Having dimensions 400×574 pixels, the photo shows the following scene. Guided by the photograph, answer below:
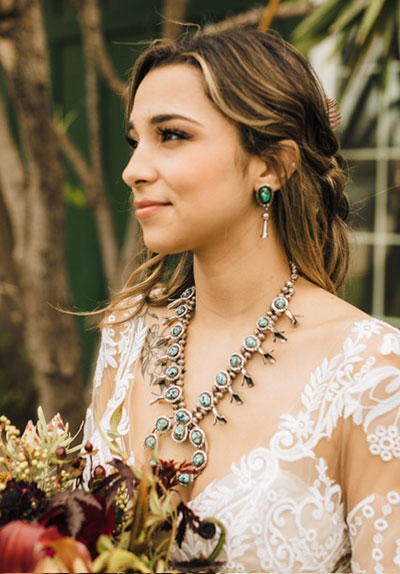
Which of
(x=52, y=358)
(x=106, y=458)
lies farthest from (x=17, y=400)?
(x=106, y=458)

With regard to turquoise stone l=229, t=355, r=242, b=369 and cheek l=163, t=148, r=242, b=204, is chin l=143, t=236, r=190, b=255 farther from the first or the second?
turquoise stone l=229, t=355, r=242, b=369

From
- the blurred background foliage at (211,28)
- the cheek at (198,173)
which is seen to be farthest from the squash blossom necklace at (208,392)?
the blurred background foliage at (211,28)

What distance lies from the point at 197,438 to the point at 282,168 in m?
0.68

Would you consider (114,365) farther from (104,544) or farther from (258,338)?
(104,544)

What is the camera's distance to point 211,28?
2.24 m

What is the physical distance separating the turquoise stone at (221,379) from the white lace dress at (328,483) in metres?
0.17

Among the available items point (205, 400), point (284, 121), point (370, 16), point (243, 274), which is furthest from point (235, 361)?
point (370, 16)

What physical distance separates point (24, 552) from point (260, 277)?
0.94 metres

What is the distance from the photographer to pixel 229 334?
1.79 metres

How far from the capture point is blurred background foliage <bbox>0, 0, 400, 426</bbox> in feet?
11.7

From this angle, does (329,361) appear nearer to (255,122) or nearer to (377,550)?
(377,550)

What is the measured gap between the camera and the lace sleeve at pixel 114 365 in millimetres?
1938

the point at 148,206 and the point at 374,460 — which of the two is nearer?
the point at 374,460

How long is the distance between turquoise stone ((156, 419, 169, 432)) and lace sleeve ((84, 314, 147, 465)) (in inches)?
7.9
